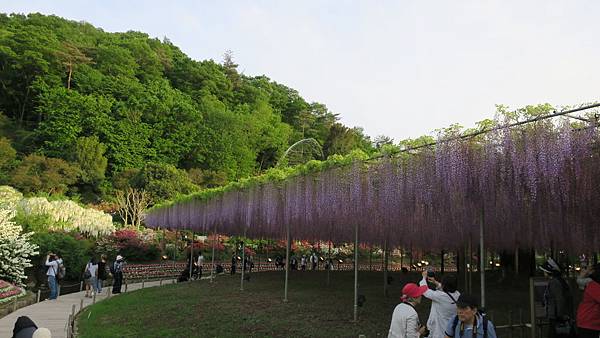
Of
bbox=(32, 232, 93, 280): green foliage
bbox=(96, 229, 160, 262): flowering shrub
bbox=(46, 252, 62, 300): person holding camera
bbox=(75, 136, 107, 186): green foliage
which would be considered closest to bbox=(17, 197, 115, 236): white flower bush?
bbox=(96, 229, 160, 262): flowering shrub

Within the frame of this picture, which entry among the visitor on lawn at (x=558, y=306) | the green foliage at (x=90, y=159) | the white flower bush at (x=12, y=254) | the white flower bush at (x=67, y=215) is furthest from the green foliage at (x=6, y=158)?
the visitor on lawn at (x=558, y=306)

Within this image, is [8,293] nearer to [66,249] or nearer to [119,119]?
[66,249]

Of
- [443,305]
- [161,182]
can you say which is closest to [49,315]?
[443,305]

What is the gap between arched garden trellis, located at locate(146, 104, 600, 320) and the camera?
19.5 feet

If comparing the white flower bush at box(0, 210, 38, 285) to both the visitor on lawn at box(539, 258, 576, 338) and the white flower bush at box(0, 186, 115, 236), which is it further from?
the visitor on lawn at box(539, 258, 576, 338)

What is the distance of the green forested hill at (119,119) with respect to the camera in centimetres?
3741

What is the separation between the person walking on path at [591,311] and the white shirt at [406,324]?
1.76m

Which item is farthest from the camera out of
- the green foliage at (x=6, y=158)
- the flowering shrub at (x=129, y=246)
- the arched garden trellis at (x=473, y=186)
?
the green foliage at (x=6, y=158)

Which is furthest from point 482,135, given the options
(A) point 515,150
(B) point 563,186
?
(B) point 563,186

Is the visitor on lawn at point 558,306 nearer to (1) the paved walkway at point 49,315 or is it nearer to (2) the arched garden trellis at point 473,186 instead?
(2) the arched garden trellis at point 473,186

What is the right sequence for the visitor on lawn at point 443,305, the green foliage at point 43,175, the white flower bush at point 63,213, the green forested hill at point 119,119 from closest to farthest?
1. the visitor on lawn at point 443,305
2. the white flower bush at point 63,213
3. the green foliage at point 43,175
4. the green forested hill at point 119,119

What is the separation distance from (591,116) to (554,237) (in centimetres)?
793

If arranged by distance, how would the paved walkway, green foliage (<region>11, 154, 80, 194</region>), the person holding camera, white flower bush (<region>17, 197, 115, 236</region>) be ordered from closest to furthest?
the paved walkway, the person holding camera, white flower bush (<region>17, 197, 115, 236</region>), green foliage (<region>11, 154, 80, 194</region>)

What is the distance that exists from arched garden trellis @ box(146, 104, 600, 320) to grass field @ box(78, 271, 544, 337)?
6.21 ft
